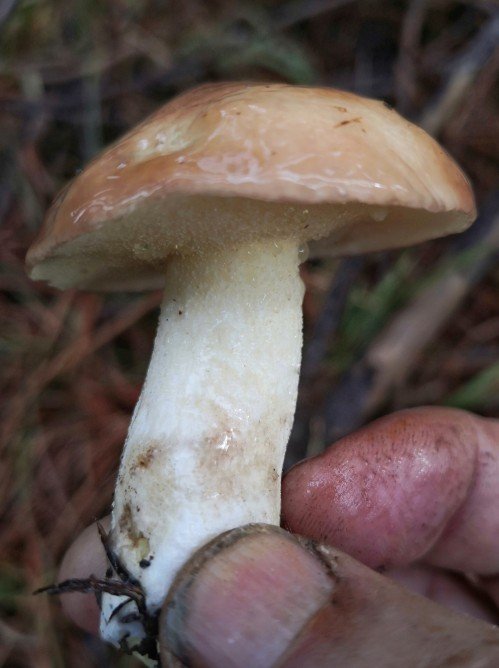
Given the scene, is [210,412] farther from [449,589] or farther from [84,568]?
[449,589]

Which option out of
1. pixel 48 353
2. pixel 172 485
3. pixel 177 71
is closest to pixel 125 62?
pixel 177 71

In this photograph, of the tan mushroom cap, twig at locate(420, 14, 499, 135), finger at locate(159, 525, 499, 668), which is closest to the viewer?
the tan mushroom cap

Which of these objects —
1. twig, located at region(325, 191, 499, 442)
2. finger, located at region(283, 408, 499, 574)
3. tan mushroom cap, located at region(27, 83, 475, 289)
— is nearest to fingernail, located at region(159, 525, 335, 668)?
finger, located at region(283, 408, 499, 574)

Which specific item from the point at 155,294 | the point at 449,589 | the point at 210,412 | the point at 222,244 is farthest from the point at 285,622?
the point at 155,294

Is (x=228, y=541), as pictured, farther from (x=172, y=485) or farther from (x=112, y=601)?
(x=112, y=601)

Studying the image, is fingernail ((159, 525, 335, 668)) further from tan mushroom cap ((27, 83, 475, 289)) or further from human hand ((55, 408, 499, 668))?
tan mushroom cap ((27, 83, 475, 289))
